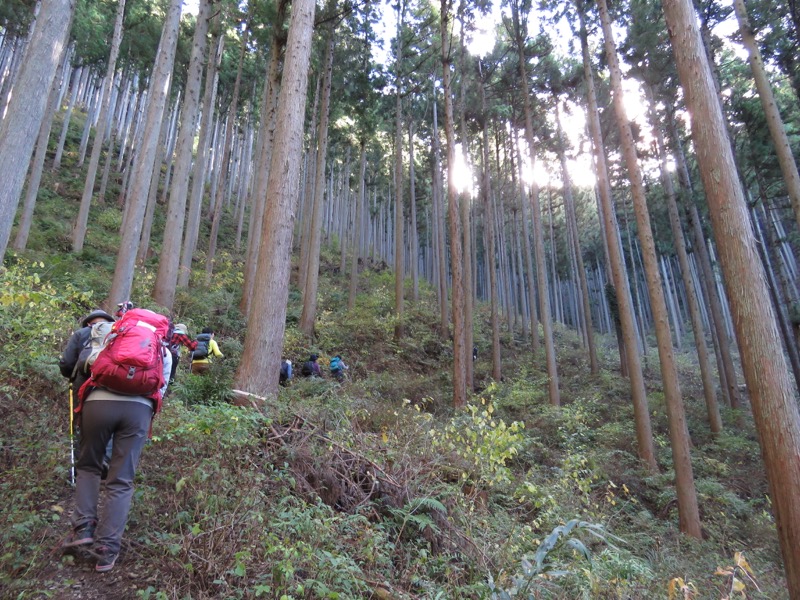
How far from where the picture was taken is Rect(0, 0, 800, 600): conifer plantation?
10.2 ft

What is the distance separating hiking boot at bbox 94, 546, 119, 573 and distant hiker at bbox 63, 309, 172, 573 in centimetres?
6

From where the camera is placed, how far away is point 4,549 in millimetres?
2520

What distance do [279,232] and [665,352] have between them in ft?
24.5

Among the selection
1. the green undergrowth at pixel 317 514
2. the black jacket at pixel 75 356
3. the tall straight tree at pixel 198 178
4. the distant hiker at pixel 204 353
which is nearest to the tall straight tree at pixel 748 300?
the green undergrowth at pixel 317 514

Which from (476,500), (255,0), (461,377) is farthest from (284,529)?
(255,0)

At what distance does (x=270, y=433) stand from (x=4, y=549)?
2.01 meters

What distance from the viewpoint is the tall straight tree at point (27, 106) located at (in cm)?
522

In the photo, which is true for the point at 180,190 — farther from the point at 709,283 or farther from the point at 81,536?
the point at 709,283

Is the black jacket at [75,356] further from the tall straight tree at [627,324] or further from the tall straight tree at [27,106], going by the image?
the tall straight tree at [627,324]

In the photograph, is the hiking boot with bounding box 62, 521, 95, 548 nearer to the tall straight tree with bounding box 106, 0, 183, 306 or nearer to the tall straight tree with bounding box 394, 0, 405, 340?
the tall straight tree with bounding box 106, 0, 183, 306

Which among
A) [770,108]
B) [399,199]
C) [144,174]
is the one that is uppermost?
[399,199]

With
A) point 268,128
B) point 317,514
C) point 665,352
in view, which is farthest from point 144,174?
point 665,352

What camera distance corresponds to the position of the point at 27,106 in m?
5.46

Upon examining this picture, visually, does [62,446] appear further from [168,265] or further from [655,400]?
[655,400]
